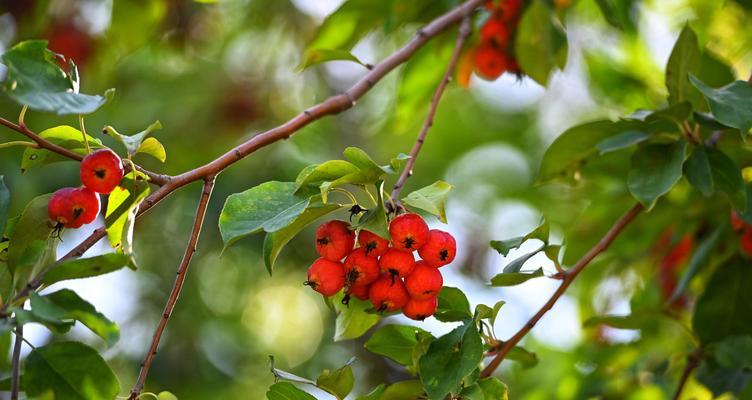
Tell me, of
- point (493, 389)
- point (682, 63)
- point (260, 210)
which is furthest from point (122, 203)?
point (682, 63)

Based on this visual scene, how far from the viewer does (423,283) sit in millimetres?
1223

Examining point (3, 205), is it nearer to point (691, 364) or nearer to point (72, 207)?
point (72, 207)

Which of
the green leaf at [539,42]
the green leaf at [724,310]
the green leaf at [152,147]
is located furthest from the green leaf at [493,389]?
the green leaf at [539,42]

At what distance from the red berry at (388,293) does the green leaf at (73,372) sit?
35 cm

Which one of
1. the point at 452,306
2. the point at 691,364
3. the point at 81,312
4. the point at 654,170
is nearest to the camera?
the point at 81,312

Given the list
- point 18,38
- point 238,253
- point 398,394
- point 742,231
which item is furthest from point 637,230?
point 238,253

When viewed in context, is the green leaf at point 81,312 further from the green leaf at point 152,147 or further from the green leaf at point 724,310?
the green leaf at point 724,310

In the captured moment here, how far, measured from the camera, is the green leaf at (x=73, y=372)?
116 cm

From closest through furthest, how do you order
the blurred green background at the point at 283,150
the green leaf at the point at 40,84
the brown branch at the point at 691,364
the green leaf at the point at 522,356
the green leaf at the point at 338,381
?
the green leaf at the point at 40,84 → the green leaf at the point at 338,381 → the green leaf at the point at 522,356 → the brown branch at the point at 691,364 → the blurred green background at the point at 283,150

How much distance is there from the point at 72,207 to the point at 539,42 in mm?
1130

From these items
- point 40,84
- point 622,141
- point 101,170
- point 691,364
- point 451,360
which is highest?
point 40,84

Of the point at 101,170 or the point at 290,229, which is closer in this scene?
the point at 101,170

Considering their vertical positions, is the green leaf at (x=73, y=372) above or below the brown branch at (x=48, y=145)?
below

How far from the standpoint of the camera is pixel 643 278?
261 cm
